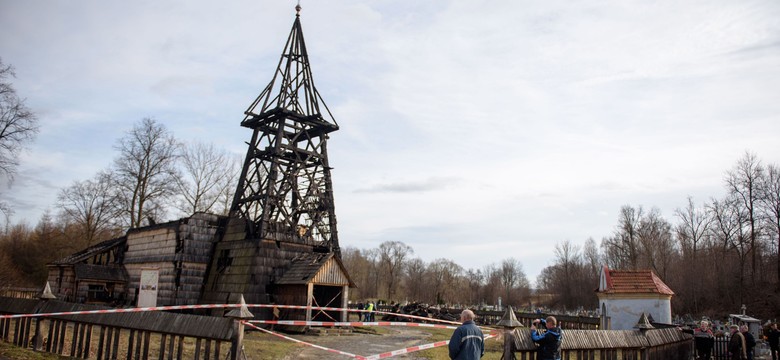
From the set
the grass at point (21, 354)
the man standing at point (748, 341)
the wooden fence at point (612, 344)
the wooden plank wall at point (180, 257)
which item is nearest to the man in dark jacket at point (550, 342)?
the wooden fence at point (612, 344)

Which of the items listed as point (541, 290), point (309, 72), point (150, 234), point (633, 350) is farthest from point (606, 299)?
point (541, 290)

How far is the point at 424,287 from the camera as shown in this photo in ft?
304

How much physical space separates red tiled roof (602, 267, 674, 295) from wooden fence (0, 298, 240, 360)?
16795mm

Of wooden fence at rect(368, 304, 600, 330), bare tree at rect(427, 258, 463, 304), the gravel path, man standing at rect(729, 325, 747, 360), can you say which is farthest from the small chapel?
bare tree at rect(427, 258, 463, 304)

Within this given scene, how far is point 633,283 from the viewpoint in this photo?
76.2 feet

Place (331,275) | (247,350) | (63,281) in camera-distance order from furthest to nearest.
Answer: (63,281)
(331,275)
(247,350)

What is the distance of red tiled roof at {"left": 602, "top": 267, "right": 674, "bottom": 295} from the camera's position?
74.4 feet

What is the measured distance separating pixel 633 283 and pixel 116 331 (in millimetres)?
20717

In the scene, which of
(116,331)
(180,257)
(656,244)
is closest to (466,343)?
(116,331)

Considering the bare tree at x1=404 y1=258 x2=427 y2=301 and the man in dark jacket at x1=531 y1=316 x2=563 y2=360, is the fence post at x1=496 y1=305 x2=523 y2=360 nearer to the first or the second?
the man in dark jacket at x1=531 y1=316 x2=563 y2=360

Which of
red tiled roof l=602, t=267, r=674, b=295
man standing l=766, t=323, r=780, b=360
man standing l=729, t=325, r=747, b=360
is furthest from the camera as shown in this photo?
red tiled roof l=602, t=267, r=674, b=295

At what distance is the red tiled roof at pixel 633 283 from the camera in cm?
2269

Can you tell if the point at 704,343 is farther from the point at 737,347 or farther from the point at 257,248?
the point at 257,248

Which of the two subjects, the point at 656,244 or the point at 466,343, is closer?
the point at 466,343
